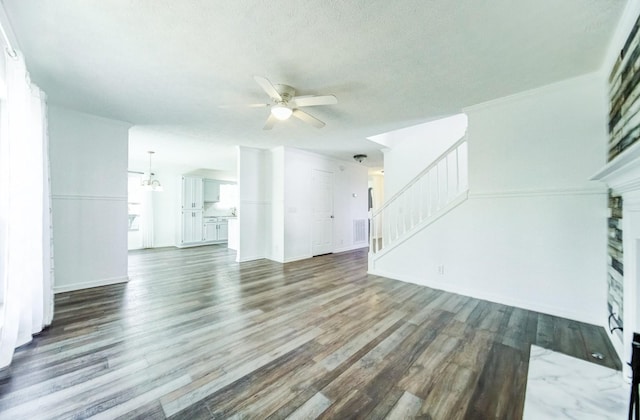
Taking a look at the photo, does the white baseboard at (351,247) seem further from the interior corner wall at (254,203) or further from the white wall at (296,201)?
the interior corner wall at (254,203)

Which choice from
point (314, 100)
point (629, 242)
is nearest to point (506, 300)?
point (629, 242)

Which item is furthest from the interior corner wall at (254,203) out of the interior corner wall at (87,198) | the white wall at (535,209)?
the white wall at (535,209)

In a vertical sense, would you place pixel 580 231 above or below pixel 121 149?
below

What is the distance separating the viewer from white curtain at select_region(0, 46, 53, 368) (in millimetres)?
1829

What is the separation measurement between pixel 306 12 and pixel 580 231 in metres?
3.21

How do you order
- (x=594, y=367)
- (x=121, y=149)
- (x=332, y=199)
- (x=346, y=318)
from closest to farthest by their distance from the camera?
(x=594, y=367) → (x=346, y=318) → (x=121, y=149) → (x=332, y=199)

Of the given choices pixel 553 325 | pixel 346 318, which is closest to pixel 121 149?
pixel 346 318

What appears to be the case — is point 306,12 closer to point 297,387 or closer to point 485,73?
point 485,73

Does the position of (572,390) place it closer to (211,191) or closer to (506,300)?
(506,300)

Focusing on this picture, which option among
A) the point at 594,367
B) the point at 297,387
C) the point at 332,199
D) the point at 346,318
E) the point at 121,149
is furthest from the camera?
the point at 332,199

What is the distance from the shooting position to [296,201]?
17.7 feet

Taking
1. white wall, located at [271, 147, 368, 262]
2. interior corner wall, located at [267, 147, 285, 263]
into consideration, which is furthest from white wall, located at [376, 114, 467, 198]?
interior corner wall, located at [267, 147, 285, 263]

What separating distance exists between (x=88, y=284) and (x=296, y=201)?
3596 millimetres

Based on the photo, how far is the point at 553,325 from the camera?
2342 millimetres
